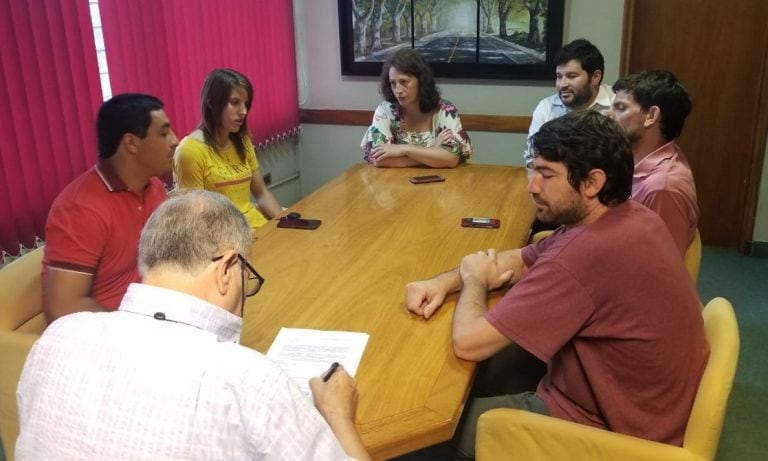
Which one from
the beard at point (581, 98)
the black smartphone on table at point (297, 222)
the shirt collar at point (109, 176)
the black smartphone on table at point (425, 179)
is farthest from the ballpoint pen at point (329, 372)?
the beard at point (581, 98)

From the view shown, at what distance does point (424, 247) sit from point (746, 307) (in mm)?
2149

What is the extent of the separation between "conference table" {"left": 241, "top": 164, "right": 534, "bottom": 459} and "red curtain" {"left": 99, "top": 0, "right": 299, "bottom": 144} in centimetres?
102

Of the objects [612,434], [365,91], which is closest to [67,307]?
[612,434]

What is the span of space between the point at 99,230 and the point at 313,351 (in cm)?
75

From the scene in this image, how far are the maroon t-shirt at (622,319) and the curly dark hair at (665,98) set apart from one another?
826mm

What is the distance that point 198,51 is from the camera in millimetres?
3494

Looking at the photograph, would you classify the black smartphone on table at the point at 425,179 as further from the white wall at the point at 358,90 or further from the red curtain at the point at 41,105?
the white wall at the point at 358,90

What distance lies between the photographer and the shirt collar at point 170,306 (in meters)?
1.01

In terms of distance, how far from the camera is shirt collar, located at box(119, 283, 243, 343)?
1.01 m

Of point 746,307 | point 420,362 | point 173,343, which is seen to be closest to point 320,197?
point 420,362

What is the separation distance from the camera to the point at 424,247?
218 centimetres

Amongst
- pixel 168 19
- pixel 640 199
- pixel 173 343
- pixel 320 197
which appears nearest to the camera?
pixel 173 343

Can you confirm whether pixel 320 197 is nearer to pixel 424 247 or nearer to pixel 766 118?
pixel 424 247

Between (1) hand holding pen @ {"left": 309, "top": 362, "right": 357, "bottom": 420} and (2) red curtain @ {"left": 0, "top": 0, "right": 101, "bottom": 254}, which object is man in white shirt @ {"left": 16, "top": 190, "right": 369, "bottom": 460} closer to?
(1) hand holding pen @ {"left": 309, "top": 362, "right": 357, "bottom": 420}
